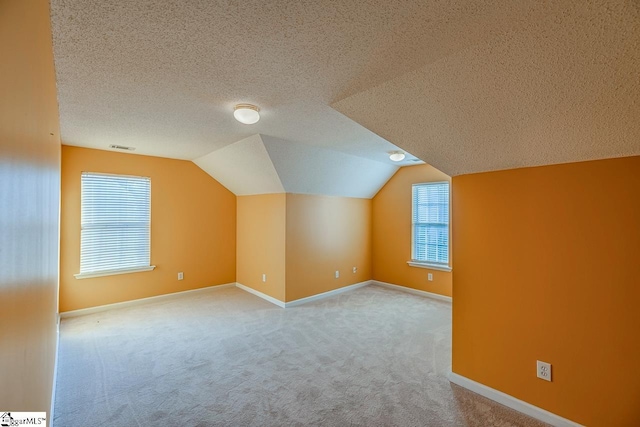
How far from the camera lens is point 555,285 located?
193 cm

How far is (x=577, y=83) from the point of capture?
1.40m

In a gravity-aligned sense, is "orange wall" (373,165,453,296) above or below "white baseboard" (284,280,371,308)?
above

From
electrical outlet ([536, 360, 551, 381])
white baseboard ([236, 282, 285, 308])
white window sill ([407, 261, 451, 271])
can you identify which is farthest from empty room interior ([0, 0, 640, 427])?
white window sill ([407, 261, 451, 271])

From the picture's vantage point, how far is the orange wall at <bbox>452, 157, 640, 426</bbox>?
5.56 feet

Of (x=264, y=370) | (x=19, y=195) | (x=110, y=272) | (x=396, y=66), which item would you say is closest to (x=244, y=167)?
(x=110, y=272)

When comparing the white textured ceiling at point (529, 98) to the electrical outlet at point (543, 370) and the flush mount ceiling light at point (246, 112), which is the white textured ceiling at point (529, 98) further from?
the electrical outlet at point (543, 370)

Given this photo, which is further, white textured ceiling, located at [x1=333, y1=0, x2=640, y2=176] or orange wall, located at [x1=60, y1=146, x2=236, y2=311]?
orange wall, located at [x1=60, y1=146, x2=236, y2=311]

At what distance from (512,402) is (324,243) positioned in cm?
331

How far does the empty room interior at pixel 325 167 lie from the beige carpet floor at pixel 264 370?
0.08 feet

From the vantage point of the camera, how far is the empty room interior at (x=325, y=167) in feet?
3.99

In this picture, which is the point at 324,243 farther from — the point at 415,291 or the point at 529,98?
the point at 529,98

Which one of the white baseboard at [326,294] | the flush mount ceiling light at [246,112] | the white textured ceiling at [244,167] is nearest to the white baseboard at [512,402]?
the white baseboard at [326,294]

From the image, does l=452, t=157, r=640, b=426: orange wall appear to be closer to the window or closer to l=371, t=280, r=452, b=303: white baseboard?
l=371, t=280, r=452, b=303: white baseboard

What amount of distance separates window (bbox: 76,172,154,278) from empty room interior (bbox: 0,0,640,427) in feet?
0.10
